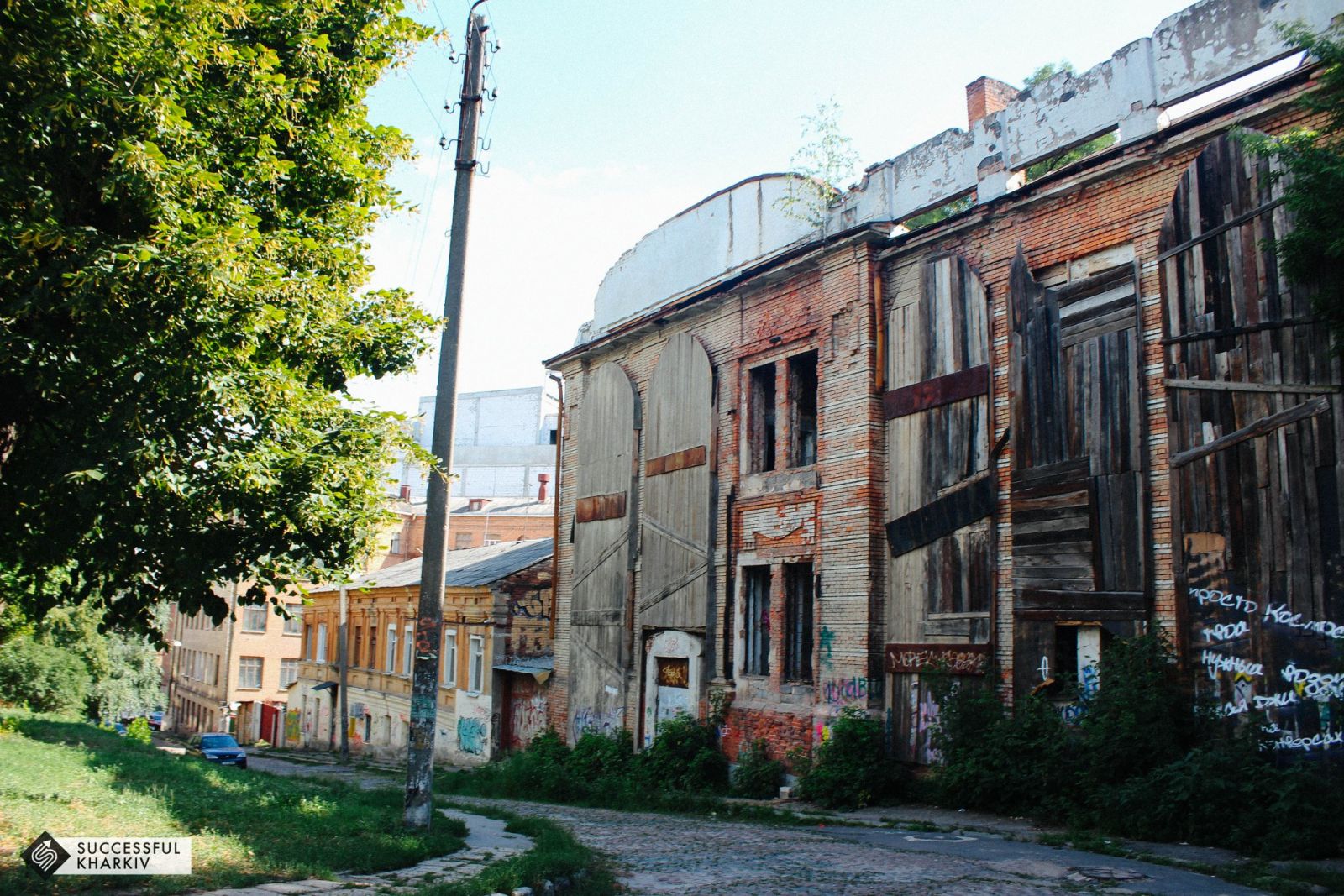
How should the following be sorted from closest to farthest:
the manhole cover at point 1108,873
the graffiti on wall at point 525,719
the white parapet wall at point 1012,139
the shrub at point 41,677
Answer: the manhole cover at point 1108,873, the white parapet wall at point 1012,139, the graffiti on wall at point 525,719, the shrub at point 41,677

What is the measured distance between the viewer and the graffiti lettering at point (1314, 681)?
1035 centimetres

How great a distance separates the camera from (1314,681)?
1052 centimetres

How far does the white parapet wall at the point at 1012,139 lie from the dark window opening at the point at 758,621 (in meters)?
5.49

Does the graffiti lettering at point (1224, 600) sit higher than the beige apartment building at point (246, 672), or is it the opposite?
the graffiti lettering at point (1224, 600)

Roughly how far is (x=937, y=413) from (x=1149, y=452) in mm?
3258

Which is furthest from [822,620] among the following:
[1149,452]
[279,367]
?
[279,367]

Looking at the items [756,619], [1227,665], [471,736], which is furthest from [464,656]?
[1227,665]

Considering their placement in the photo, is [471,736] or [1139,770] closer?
[1139,770]

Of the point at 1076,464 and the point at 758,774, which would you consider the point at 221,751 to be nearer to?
the point at 758,774

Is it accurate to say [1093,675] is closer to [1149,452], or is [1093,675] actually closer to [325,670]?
[1149,452]

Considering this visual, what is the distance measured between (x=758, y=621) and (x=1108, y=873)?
9441 mm

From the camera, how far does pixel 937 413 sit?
1512 cm

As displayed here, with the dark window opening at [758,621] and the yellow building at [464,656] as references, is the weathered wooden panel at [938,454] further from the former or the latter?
the yellow building at [464,656]

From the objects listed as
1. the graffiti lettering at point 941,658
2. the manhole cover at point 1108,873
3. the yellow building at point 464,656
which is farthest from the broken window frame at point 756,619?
the manhole cover at point 1108,873
